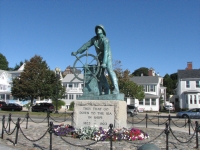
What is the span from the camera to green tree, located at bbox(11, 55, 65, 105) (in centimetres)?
3525

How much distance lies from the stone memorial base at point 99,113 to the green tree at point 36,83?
25777 millimetres

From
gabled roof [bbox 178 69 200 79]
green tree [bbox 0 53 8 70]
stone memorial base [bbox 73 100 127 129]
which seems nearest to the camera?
stone memorial base [bbox 73 100 127 129]

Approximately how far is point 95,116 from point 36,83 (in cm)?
2659

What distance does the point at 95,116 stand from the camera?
10.1m

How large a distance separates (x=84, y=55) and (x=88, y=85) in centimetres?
132

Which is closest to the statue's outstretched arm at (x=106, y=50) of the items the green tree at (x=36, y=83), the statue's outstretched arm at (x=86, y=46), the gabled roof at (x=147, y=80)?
the statue's outstretched arm at (x=86, y=46)

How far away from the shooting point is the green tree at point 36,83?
1388 inches

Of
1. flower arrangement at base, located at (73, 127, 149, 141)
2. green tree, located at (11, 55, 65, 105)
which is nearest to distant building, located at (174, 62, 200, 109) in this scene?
green tree, located at (11, 55, 65, 105)

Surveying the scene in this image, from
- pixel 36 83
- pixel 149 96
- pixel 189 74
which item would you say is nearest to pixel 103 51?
pixel 36 83

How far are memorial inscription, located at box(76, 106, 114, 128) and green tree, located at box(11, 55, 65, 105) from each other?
84.8 feet

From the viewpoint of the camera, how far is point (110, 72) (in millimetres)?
10555

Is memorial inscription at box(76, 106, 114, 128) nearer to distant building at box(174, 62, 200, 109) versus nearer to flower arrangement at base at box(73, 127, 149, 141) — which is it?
flower arrangement at base at box(73, 127, 149, 141)

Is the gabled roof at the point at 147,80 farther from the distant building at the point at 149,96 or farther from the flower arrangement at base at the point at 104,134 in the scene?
the flower arrangement at base at the point at 104,134

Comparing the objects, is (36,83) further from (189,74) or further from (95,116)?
(189,74)
